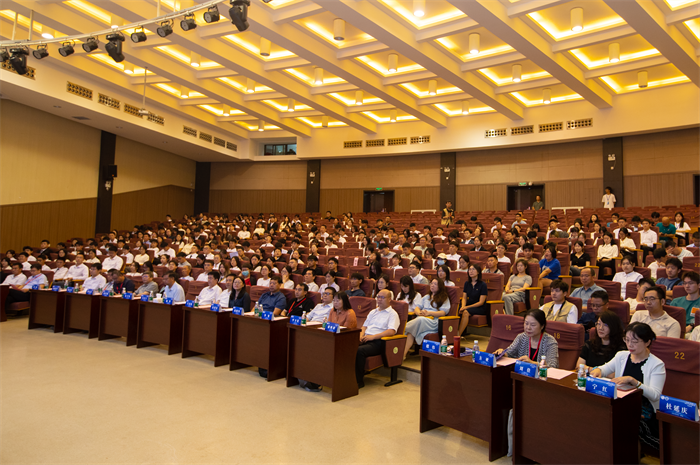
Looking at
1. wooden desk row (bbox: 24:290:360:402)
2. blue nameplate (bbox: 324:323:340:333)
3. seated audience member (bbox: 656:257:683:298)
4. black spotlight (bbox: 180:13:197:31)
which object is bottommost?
wooden desk row (bbox: 24:290:360:402)

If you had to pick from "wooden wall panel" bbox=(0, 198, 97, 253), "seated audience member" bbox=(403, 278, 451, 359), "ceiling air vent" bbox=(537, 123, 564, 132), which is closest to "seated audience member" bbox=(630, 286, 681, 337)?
"seated audience member" bbox=(403, 278, 451, 359)

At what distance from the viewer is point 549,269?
5.88 metres

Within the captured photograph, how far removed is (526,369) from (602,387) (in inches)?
16.9

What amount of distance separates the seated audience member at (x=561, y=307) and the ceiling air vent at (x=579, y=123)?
407 inches

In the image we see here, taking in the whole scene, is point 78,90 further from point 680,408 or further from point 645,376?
point 680,408

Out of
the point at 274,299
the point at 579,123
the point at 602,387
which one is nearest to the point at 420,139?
the point at 579,123

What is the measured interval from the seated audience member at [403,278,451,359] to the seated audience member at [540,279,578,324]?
107 centimetres

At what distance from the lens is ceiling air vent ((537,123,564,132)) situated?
42.7ft

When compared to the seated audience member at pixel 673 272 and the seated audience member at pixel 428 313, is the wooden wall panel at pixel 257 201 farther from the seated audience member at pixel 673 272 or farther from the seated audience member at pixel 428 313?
the seated audience member at pixel 673 272

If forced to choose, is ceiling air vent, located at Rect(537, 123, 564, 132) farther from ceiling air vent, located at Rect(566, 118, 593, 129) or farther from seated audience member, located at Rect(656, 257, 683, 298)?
seated audience member, located at Rect(656, 257, 683, 298)

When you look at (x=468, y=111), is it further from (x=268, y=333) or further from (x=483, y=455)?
(x=483, y=455)

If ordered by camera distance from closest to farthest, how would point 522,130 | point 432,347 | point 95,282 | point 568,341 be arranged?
point 432,347 → point 568,341 → point 95,282 → point 522,130

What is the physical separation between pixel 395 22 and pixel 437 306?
18.8ft

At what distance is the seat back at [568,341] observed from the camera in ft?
10.9
